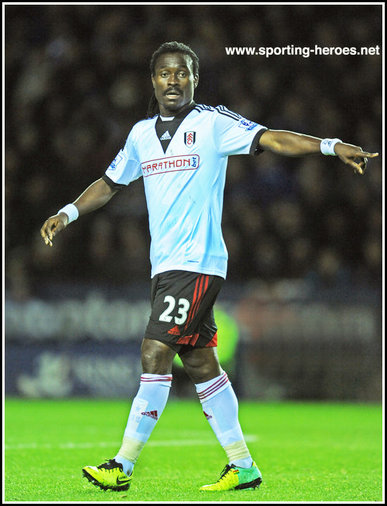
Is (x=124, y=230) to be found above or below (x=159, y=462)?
above

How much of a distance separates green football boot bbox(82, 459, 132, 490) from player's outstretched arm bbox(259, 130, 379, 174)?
1938mm

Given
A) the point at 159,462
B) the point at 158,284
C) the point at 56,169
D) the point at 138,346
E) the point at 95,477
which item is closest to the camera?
the point at 95,477

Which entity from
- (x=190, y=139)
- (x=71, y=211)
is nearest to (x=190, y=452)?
(x=71, y=211)

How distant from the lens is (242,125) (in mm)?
4957

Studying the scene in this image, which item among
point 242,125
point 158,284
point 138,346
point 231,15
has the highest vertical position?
point 231,15

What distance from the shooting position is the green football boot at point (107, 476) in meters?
4.77

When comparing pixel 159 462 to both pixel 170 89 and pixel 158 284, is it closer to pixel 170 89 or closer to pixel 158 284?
pixel 158 284

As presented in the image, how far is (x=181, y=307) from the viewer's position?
4938 millimetres

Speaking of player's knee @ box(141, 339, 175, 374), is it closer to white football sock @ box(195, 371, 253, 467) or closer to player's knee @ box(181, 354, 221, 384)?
player's knee @ box(181, 354, 221, 384)

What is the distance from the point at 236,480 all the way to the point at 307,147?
192 centimetres

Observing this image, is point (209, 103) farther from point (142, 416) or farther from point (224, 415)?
point (142, 416)

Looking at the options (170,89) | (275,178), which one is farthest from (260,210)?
(170,89)

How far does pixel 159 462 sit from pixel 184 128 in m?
2.66

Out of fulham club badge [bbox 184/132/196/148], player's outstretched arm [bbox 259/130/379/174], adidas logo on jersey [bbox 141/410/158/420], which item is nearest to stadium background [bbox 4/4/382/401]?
adidas logo on jersey [bbox 141/410/158/420]
